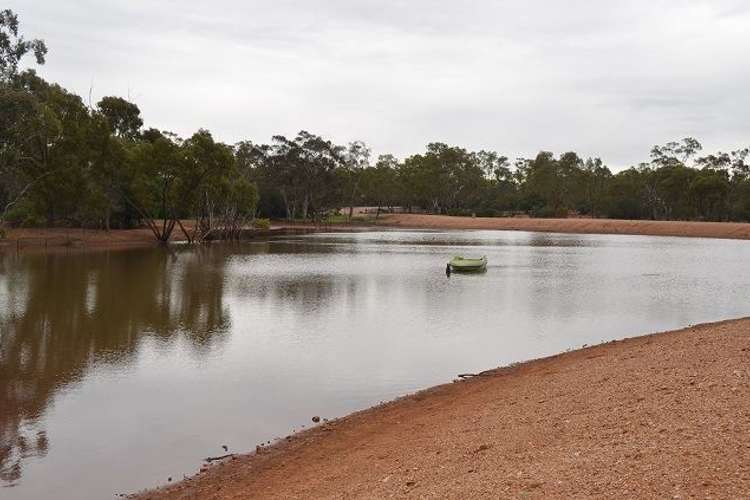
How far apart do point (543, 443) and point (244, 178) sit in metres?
88.9

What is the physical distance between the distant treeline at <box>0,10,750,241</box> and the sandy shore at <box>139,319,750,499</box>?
1123 inches

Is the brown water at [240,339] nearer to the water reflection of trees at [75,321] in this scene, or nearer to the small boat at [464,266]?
the water reflection of trees at [75,321]

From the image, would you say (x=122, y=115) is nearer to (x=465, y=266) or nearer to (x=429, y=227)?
(x=465, y=266)

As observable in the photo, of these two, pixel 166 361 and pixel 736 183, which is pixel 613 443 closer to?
pixel 166 361

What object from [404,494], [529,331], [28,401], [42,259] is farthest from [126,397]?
[42,259]

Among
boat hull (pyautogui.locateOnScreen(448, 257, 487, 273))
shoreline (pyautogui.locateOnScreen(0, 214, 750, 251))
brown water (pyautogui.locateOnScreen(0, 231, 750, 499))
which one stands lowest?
brown water (pyautogui.locateOnScreen(0, 231, 750, 499))

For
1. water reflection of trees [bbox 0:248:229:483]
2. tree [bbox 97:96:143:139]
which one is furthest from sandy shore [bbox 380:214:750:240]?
water reflection of trees [bbox 0:248:229:483]

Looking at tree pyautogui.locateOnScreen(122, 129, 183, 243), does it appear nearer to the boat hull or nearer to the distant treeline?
the distant treeline

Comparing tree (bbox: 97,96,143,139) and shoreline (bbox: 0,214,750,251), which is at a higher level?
tree (bbox: 97,96,143,139)

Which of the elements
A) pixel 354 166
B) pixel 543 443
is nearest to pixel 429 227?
pixel 354 166

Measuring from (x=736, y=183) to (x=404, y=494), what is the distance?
11967cm

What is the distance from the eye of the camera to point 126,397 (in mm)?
13992

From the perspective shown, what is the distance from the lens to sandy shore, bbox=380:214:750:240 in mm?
91188

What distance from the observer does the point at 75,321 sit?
23.1m
